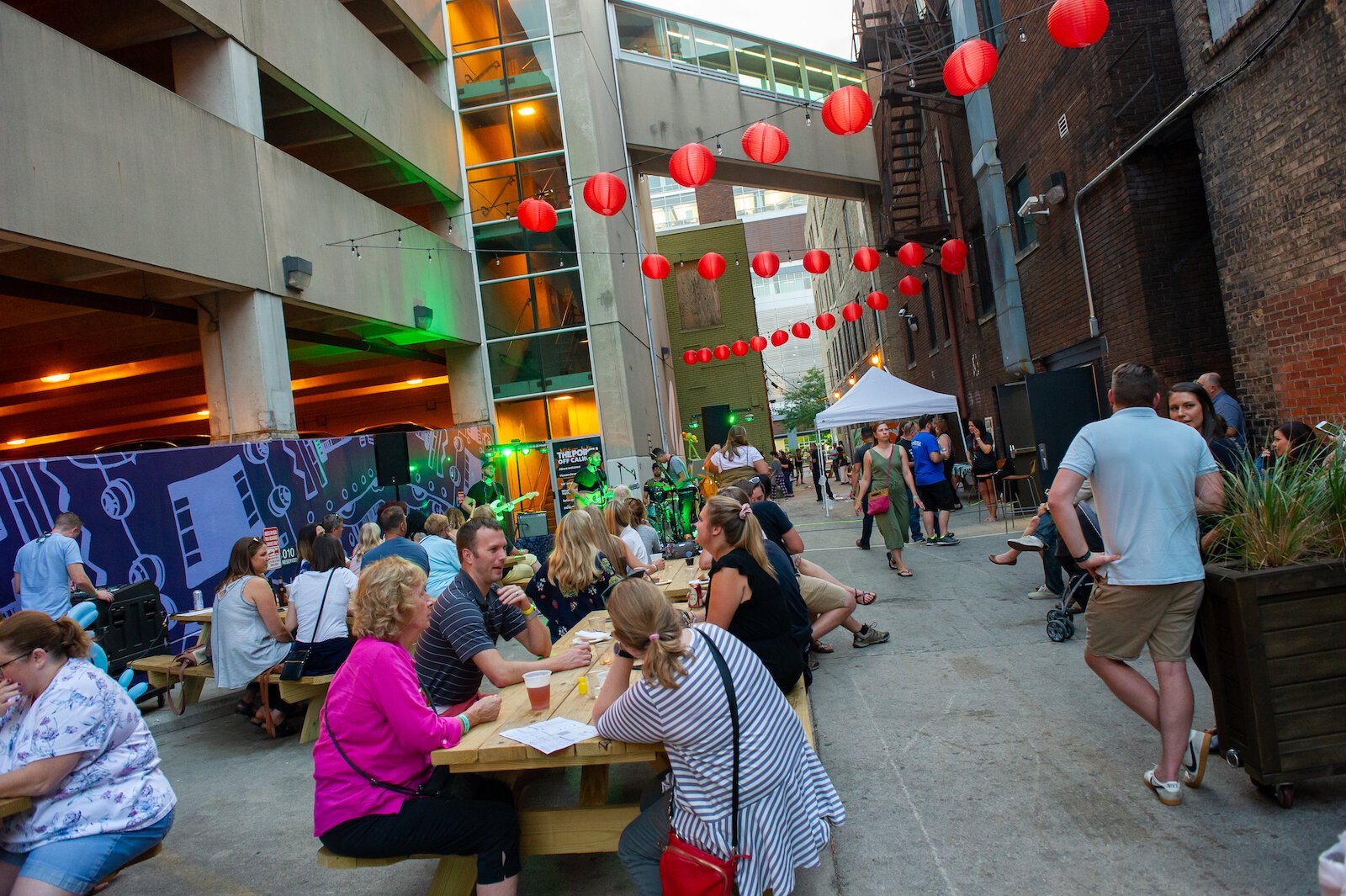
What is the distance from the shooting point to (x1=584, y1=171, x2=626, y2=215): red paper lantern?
1252 cm

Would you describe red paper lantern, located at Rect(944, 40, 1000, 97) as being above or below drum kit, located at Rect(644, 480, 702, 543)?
above

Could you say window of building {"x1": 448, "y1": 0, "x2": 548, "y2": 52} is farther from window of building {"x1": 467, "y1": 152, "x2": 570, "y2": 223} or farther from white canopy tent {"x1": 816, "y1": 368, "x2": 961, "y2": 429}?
white canopy tent {"x1": 816, "y1": 368, "x2": 961, "y2": 429}

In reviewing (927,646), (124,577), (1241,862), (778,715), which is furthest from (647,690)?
(124,577)

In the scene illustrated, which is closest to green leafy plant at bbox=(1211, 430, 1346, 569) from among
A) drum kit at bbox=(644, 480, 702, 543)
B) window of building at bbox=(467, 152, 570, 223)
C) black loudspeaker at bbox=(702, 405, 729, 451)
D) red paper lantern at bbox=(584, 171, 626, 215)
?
red paper lantern at bbox=(584, 171, 626, 215)

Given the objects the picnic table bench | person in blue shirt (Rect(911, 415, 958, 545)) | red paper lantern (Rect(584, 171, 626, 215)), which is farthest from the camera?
red paper lantern (Rect(584, 171, 626, 215))

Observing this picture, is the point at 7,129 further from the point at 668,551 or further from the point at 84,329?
the point at 668,551

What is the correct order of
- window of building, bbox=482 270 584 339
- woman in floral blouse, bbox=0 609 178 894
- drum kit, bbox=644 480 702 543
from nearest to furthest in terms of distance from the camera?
woman in floral blouse, bbox=0 609 178 894 < drum kit, bbox=644 480 702 543 < window of building, bbox=482 270 584 339

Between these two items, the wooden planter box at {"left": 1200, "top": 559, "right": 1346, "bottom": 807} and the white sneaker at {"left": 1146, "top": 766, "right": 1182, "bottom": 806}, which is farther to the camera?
the white sneaker at {"left": 1146, "top": 766, "right": 1182, "bottom": 806}

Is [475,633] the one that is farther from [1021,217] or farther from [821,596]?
[1021,217]

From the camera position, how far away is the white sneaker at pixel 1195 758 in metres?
3.56

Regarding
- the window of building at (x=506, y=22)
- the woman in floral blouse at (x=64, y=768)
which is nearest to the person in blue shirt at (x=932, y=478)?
the woman in floral blouse at (x=64, y=768)

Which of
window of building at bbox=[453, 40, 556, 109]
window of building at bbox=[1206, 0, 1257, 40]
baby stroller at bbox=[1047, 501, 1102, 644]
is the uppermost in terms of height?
window of building at bbox=[453, 40, 556, 109]

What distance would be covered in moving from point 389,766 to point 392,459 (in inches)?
446

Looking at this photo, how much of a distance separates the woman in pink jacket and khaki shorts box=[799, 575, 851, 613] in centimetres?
348
